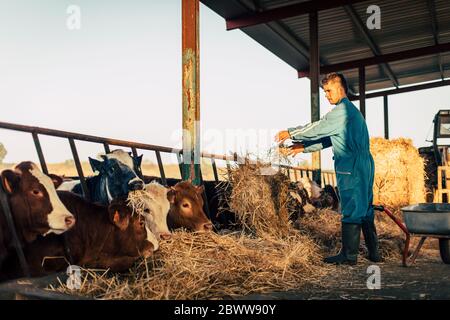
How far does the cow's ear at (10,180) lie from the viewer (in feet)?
12.8

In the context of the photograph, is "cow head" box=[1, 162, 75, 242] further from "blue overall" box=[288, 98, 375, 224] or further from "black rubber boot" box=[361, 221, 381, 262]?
"black rubber boot" box=[361, 221, 381, 262]

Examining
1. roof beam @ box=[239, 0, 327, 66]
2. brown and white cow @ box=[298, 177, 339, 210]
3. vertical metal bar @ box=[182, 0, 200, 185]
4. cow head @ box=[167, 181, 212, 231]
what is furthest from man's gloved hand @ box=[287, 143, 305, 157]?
roof beam @ box=[239, 0, 327, 66]

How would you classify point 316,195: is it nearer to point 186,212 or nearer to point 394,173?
point 394,173

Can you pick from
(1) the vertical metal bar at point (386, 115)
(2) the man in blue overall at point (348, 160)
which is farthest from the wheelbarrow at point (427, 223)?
(1) the vertical metal bar at point (386, 115)

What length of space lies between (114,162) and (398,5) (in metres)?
9.72

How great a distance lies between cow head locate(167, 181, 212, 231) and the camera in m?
5.60

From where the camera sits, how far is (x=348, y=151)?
5.27 metres

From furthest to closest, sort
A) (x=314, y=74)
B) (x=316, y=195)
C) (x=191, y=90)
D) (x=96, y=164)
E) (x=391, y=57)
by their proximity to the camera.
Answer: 1. (x=391, y=57)
2. (x=314, y=74)
3. (x=316, y=195)
4. (x=191, y=90)
5. (x=96, y=164)

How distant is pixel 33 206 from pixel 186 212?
199 cm

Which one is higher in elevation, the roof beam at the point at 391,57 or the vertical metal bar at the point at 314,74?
the roof beam at the point at 391,57

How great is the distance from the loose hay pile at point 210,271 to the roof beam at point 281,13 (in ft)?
23.3

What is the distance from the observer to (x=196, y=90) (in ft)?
20.8

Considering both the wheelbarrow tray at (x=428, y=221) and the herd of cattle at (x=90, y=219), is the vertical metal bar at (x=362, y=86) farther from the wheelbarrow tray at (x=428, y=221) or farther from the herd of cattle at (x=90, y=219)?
the herd of cattle at (x=90, y=219)

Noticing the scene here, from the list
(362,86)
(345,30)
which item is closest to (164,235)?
(345,30)
